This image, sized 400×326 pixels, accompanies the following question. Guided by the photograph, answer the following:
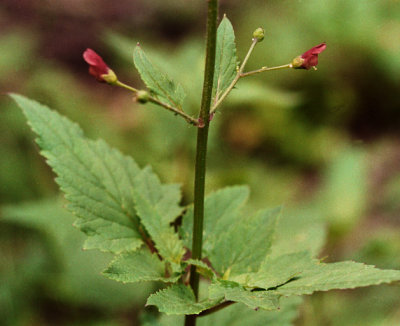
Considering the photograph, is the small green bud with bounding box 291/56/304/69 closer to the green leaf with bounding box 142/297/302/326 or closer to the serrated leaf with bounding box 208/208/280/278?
the serrated leaf with bounding box 208/208/280/278

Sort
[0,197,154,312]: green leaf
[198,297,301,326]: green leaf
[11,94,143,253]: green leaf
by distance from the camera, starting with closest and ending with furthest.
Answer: [11,94,143,253]: green leaf → [198,297,301,326]: green leaf → [0,197,154,312]: green leaf

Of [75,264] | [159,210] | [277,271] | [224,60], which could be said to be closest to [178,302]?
[277,271]

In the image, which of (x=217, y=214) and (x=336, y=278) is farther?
(x=217, y=214)

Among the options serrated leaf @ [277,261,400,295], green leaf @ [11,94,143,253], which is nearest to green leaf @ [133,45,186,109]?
green leaf @ [11,94,143,253]

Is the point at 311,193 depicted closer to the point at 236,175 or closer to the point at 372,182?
the point at 372,182

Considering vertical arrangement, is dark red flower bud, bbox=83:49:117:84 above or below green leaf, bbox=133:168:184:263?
above

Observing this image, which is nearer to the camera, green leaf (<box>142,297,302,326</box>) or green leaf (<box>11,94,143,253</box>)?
green leaf (<box>11,94,143,253</box>)

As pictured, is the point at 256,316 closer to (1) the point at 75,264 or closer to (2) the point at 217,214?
(2) the point at 217,214

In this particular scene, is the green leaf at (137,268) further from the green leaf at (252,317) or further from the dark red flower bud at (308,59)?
the dark red flower bud at (308,59)
